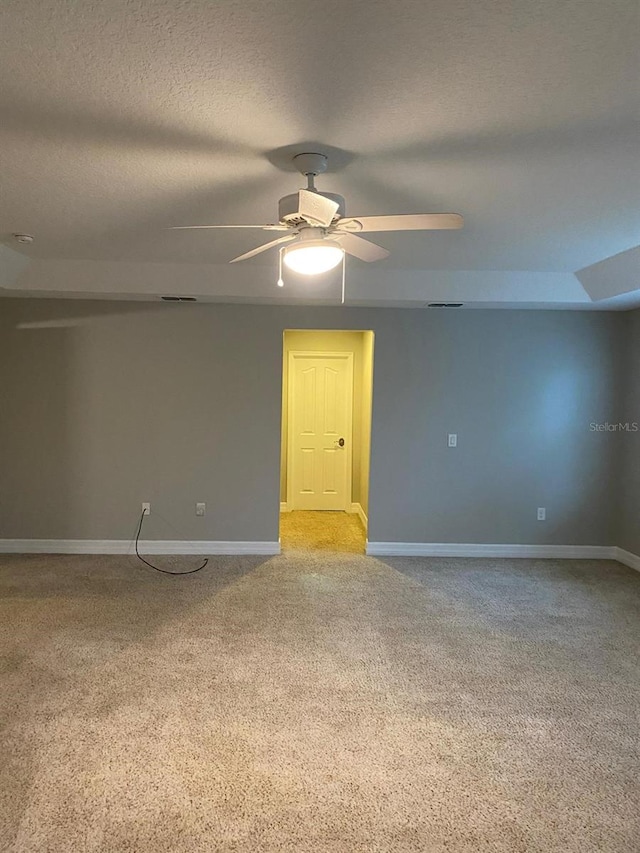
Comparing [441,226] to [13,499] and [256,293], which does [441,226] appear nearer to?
[256,293]

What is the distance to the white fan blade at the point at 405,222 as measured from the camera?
7.06ft

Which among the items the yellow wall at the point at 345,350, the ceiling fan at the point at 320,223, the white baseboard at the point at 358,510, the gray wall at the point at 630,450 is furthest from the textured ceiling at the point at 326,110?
the white baseboard at the point at 358,510

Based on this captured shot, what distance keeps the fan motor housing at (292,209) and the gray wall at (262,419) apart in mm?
2658

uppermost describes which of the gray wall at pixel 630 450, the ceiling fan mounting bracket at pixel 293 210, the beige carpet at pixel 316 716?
the ceiling fan mounting bracket at pixel 293 210

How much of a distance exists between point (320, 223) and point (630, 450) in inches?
163

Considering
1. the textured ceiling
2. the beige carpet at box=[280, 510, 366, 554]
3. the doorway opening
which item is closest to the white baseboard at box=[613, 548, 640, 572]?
the beige carpet at box=[280, 510, 366, 554]

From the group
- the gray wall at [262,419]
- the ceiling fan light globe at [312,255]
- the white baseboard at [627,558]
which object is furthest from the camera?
the gray wall at [262,419]

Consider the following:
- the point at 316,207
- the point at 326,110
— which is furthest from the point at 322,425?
the point at 326,110

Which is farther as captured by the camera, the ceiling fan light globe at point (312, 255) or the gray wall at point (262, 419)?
the gray wall at point (262, 419)

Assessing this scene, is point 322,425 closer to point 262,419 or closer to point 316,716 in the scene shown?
point 262,419

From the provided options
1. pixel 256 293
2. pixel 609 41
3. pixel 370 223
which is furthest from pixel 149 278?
pixel 609 41

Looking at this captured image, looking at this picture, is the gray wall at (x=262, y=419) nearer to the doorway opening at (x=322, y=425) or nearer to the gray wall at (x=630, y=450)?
the gray wall at (x=630, y=450)

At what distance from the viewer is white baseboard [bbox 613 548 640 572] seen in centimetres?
486

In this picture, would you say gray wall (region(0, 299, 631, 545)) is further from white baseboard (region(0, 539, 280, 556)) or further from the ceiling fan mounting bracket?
the ceiling fan mounting bracket
